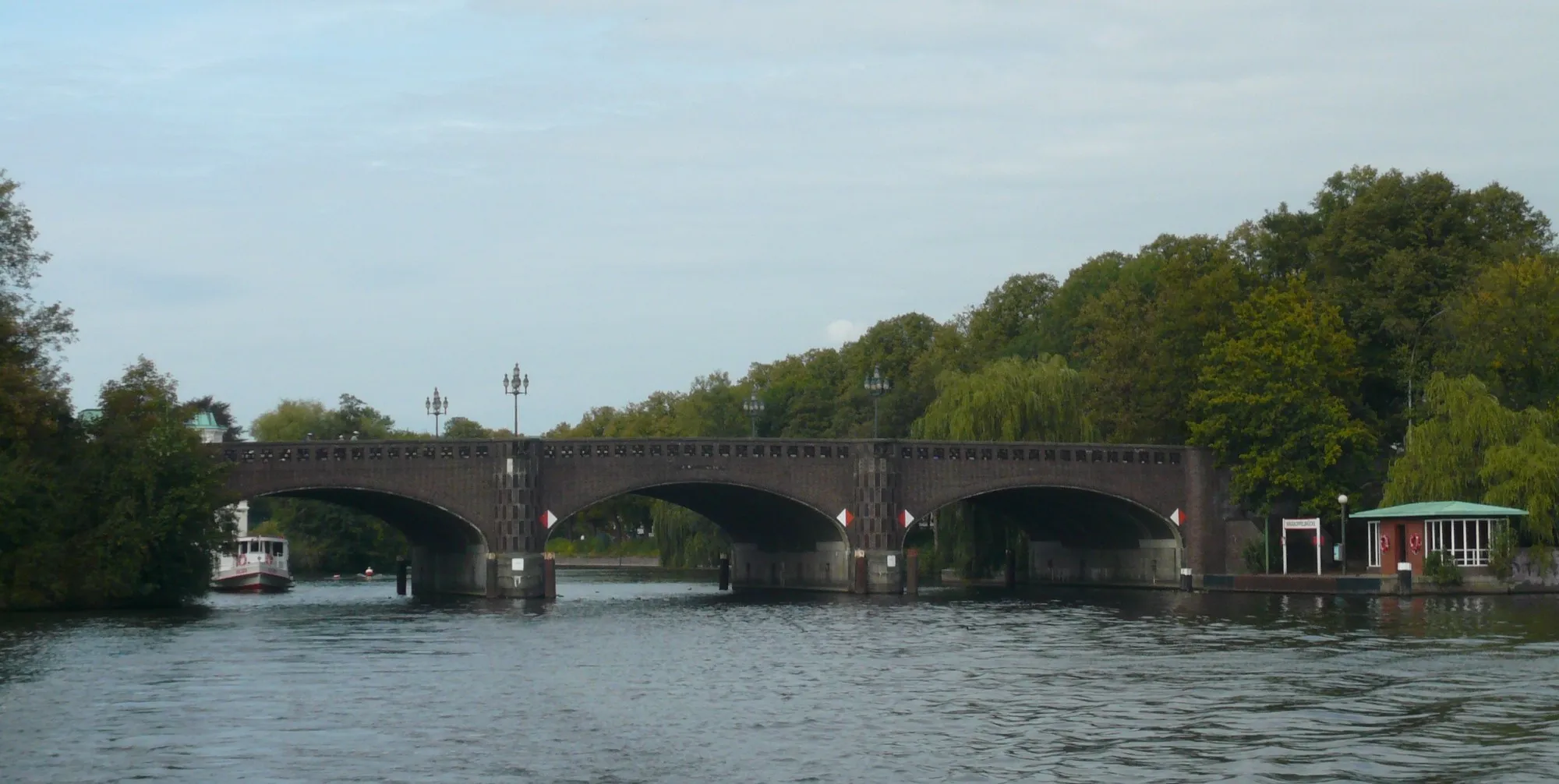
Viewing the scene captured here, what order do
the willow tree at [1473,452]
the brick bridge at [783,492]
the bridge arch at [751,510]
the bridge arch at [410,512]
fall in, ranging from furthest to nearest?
the bridge arch at [751,510] < the brick bridge at [783,492] < the bridge arch at [410,512] < the willow tree at [1473,452]

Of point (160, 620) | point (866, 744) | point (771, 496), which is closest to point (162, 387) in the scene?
point (160, 620)

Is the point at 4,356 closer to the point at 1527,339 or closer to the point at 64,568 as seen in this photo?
the point at 64,568

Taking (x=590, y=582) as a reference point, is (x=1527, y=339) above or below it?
above

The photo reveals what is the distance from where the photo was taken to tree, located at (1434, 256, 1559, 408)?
7881 centimetres

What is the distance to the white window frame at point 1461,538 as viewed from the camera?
238 ft

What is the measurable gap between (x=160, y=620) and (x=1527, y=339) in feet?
178

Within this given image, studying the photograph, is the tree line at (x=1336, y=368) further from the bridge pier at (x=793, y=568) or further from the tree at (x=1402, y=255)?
the bridge pier at (x=793, y=568)

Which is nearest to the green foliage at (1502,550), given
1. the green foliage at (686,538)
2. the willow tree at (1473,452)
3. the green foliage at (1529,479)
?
the green foliage at (1529,479)

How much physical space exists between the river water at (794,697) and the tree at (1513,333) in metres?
19.8

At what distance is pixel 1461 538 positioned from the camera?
2886 inches

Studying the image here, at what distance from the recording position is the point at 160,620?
61.0m

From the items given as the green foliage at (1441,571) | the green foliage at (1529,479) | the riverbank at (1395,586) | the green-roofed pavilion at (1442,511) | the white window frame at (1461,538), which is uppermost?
the green foliage at (1529,479)

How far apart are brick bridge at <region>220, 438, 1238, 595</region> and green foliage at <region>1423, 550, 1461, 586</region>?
1395cm

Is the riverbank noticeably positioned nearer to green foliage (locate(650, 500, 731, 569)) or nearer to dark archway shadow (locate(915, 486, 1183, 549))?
dark archway shadow (locate(915, 486, 1183, 549))
